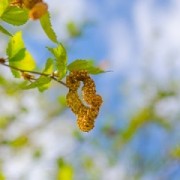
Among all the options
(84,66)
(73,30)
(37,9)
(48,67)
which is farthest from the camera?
(73,30)

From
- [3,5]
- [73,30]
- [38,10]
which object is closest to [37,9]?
[38,10]

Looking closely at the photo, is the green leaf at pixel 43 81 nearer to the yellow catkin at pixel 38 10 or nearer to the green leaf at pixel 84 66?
the green leaf at pixel 84 66

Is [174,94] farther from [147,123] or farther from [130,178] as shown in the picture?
[130,178]

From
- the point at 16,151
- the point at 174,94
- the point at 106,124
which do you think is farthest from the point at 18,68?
the point at 174,94

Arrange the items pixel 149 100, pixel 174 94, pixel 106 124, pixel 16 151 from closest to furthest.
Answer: pixel 16 151, pixel 106 124, pixel 174 94, pixel 149 100

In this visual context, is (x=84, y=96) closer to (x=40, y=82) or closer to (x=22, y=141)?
(x=40, y=82)

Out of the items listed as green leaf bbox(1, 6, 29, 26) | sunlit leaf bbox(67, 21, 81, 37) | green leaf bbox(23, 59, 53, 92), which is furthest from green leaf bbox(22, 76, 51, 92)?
sunlit leaf bbox(67, 21, 81, 37)
